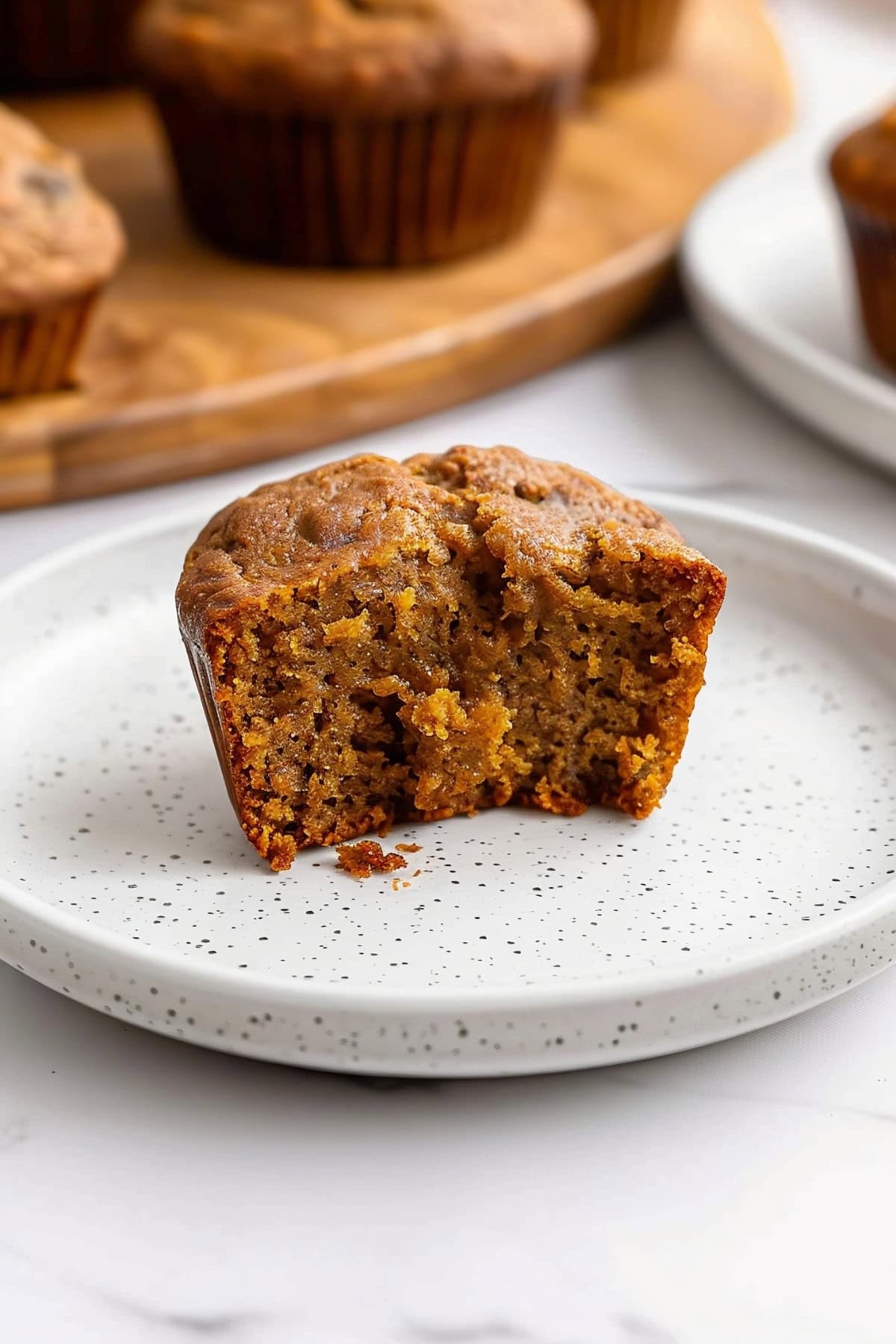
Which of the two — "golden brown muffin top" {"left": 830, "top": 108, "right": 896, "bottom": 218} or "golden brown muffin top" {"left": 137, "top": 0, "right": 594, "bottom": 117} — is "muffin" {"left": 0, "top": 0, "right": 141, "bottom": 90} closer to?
"golden brown muffin top" {"left": 137, "top": 0, "right": 594, "bottom": 117}

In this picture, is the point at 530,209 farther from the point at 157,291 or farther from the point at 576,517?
the point at 576,517

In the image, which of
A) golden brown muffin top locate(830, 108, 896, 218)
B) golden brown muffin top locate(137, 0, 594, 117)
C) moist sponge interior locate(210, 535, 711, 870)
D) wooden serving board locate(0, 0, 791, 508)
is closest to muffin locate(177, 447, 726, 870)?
moist sponge interior locate(210, 535, 711, 870)

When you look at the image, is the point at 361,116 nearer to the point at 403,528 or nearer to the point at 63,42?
the point at 63,42

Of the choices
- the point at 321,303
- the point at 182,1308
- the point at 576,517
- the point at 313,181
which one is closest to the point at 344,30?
the point at 313,181

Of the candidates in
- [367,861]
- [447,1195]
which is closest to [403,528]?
[367,861]

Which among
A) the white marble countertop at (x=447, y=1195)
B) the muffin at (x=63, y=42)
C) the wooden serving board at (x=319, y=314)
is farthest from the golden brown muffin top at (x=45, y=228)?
the white marble countertop at (x=447, y=1195)

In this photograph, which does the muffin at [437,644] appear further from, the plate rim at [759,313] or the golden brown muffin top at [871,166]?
the golden brown muffin top at [871,166]
